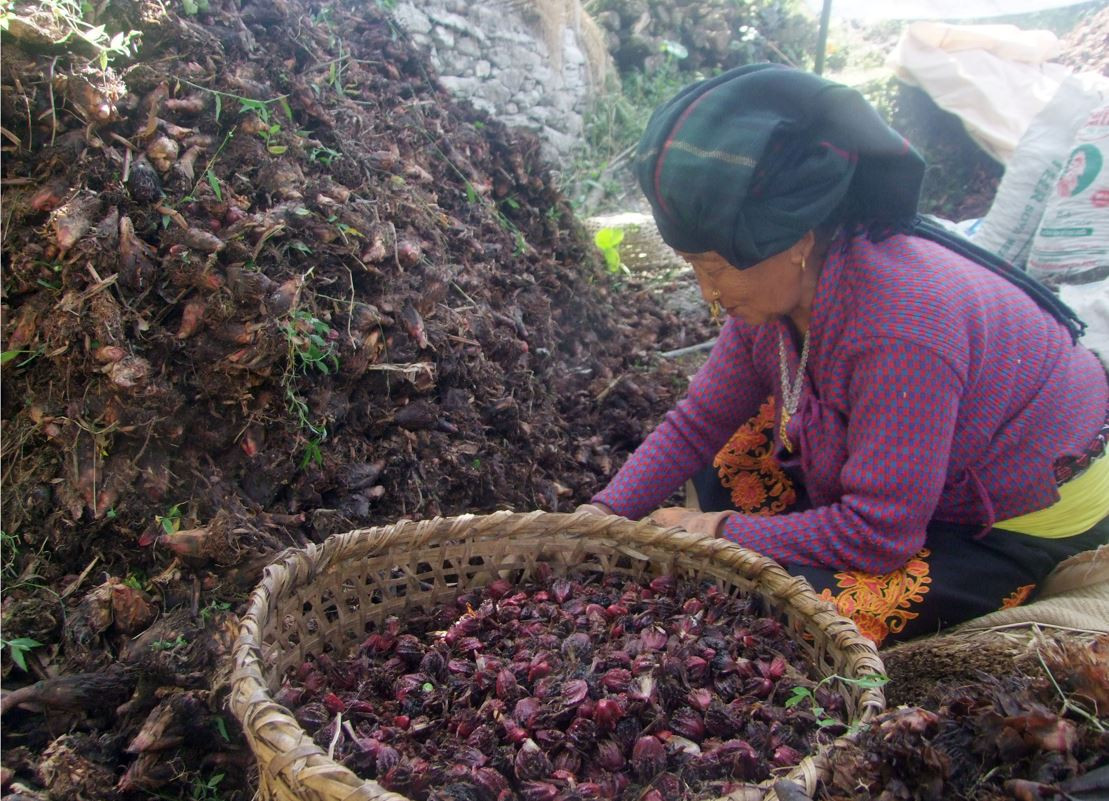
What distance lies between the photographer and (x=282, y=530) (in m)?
2.07

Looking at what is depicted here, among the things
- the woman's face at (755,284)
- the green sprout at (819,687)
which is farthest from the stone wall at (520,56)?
the green sprout at (819,687)

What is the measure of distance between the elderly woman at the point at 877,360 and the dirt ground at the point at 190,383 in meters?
0.84

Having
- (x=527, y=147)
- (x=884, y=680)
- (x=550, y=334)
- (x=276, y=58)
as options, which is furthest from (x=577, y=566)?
(x=527, y=147)

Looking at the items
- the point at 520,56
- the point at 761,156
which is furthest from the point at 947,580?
the point at 520,56

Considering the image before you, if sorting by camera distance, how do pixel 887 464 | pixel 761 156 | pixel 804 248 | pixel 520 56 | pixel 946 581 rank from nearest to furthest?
1. pixel 761 156
2. pixel 887 464
3. pixel 804 248
4. pixel 946 581
5. pixel 520 56

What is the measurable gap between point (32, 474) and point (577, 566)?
1.30m

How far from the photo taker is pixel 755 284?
208cm

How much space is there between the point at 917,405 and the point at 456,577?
1.13 m

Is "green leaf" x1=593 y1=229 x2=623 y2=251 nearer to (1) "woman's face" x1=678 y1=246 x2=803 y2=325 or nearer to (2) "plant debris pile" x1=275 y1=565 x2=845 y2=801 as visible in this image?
(1) "woman's face" x1=678 y1=246 x2=803 y2=325

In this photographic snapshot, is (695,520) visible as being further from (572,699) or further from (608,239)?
(608,239)

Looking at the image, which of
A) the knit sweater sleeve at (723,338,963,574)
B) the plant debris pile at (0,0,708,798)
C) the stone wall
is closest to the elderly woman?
the knit sweater sleeve at (723,338,963,574)

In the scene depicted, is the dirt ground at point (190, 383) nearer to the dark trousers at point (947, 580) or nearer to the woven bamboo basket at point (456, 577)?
the woven bamboo basket at point (456, 577)

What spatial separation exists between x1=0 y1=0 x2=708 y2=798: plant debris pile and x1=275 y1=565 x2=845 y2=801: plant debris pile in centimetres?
42

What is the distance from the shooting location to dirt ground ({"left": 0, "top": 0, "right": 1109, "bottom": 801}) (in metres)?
1.74
